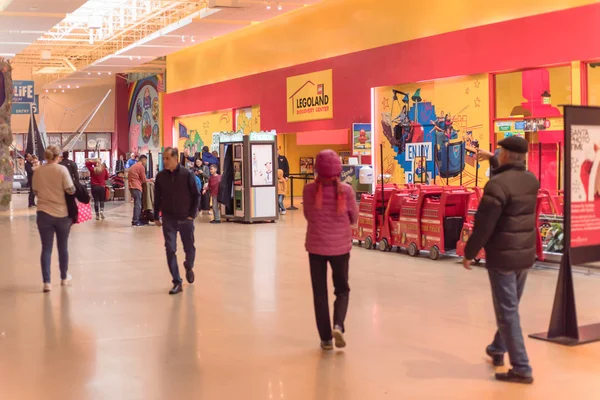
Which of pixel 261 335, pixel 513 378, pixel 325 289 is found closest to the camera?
pixel 513 378

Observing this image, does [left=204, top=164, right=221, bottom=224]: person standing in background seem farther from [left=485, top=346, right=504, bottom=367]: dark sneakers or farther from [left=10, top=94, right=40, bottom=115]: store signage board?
[left=10, top=94, right=40, bottom=115]: store signage board

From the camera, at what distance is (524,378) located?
5047 millimetres

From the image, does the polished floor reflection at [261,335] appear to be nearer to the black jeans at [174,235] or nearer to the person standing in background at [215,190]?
the black jeans at [174,235]

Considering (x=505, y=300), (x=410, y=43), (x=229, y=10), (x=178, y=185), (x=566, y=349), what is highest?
(x=229, y=10)

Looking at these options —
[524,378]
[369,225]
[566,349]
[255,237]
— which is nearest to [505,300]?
[524,378]

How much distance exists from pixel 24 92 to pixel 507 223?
29089mm

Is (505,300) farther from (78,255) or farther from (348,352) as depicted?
(78,255)

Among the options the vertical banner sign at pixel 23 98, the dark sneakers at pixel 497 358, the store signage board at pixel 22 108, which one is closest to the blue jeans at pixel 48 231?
the dark sneakers at pixel 497 358

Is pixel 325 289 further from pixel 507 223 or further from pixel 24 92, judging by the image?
pixel 24 92

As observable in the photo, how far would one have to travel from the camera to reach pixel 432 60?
18188 millimetres

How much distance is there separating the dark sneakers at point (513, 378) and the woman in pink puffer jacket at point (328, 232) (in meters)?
1.20

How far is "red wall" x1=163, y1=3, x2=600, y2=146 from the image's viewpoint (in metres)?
14.8

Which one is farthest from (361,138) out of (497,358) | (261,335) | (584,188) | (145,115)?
(145,115)

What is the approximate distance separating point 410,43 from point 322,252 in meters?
13.8
